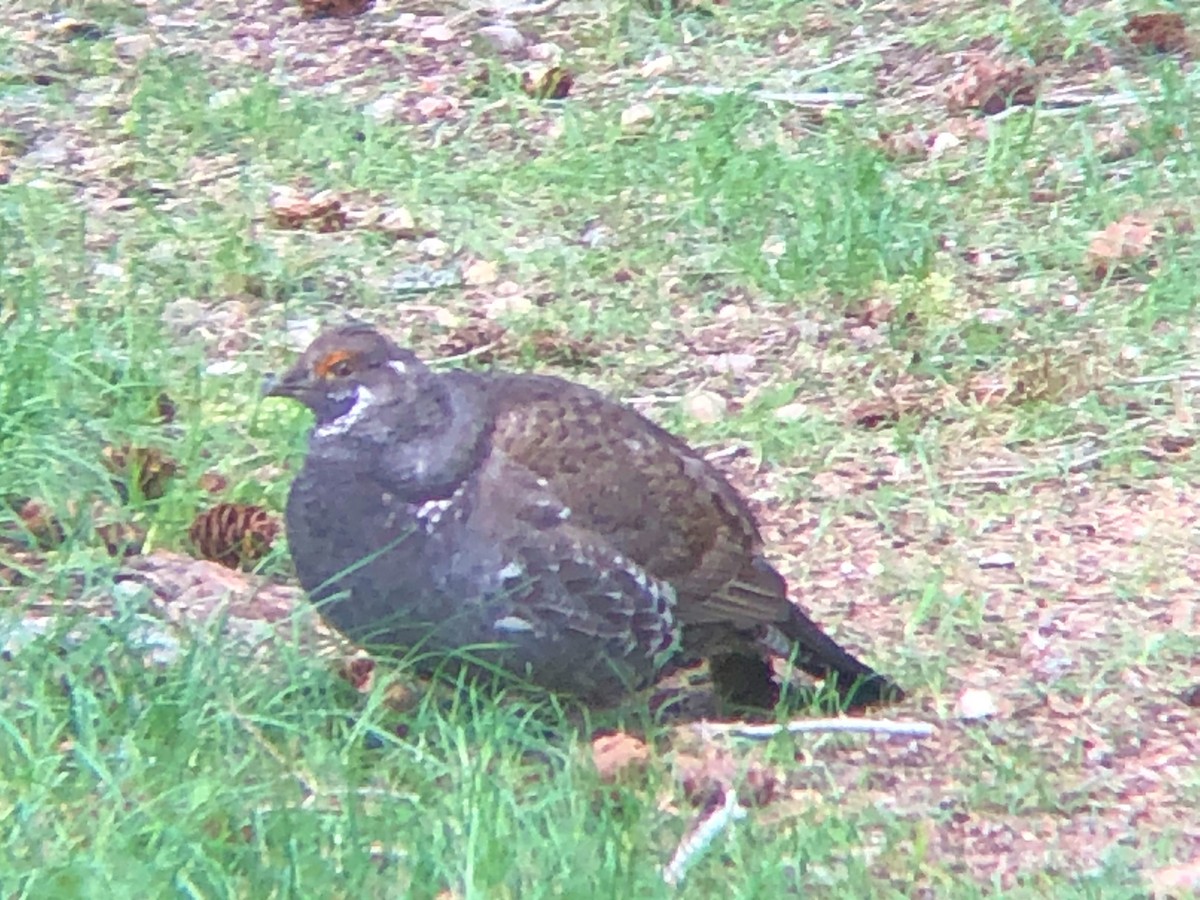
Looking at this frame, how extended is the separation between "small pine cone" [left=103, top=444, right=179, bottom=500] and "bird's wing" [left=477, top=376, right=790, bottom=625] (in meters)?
0.81

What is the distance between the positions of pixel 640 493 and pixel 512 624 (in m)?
0.37

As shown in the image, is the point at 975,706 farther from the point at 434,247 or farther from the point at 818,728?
the point at 434,247

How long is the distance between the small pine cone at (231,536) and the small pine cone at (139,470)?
126 mm

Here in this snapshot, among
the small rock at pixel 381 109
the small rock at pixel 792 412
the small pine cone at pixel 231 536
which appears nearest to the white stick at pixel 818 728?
→ the small pine cone at pixel 231 536

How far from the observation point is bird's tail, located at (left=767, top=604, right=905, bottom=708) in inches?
150

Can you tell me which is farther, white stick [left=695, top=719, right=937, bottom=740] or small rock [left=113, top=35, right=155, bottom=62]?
small rock [left=113, top=35, right=155, bottom=62]

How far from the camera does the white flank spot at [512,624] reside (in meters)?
3.53

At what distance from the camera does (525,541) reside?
3.57 metres

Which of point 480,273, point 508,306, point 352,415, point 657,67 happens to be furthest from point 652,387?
point 657,67

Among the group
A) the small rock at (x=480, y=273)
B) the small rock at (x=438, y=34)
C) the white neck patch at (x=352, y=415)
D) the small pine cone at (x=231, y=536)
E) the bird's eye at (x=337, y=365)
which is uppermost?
the bird's eye at (x=337, y=365)

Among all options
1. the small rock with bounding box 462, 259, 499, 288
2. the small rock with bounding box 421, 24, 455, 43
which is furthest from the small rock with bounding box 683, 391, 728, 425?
the small rock with bounding box 421, 24, 455, 43

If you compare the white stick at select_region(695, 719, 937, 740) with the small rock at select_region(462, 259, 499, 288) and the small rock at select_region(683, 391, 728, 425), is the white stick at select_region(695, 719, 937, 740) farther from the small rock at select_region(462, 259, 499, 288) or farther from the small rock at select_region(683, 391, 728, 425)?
the small rock at select_region(462, 259, 499, 288)

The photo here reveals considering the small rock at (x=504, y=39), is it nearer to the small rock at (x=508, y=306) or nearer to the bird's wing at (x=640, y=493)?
the small rock at (x=508, y=306)

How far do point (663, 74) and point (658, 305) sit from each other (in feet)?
4.58
